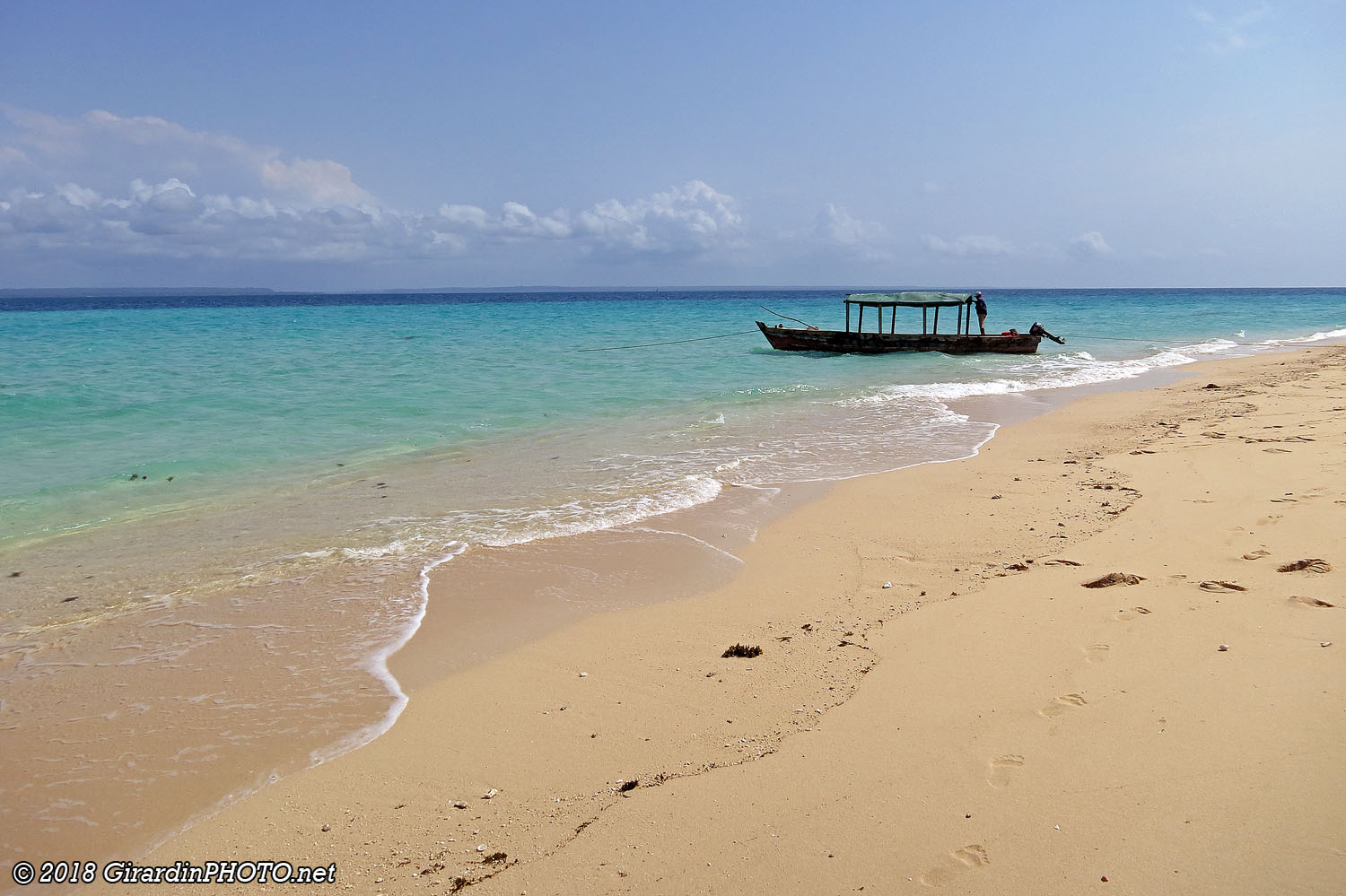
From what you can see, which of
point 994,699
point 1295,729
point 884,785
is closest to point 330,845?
point 884,785

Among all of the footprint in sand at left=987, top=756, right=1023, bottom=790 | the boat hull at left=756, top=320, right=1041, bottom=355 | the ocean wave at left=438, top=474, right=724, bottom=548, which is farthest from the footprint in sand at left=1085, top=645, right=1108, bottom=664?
the boat hull at left=756, top=320, right=1041, bottom=355

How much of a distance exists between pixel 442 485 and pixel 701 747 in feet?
21.0

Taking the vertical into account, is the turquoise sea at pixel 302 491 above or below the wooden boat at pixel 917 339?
below

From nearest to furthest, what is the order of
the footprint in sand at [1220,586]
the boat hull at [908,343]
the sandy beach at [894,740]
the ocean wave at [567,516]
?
1. the sandy beach at [894,740]
2. the footprint in sand at [1220,586]
3. the ocean wave at [567,516]
4. the boat hull at [908,343]

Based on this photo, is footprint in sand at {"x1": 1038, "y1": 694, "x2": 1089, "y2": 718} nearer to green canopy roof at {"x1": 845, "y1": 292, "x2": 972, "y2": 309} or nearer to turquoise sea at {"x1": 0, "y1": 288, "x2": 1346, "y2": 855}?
turquoise sea at {"x1": 0, "y1": 288, "x2": 1346, "y2": 855}

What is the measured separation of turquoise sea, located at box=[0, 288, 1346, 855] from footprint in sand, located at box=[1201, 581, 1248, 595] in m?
4.53

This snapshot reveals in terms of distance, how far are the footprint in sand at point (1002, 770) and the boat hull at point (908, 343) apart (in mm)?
22798

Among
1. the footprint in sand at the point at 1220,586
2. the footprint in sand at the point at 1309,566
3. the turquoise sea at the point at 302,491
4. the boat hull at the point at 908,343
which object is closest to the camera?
the turquoise sea at the point at 302,491

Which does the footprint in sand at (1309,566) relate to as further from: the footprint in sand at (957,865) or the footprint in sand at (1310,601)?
the footprint in sand at (957,865)

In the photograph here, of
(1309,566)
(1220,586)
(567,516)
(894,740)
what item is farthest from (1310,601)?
(567,516)

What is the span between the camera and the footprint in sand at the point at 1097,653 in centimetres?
424

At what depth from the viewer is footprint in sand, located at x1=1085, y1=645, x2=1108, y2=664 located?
4242 millimetres

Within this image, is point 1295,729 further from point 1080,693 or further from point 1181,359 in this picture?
point 1181,359

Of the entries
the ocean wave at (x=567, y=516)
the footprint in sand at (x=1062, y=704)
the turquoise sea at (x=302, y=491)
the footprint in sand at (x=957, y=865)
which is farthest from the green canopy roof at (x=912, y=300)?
the footprint in sand at (x=957, y=865)
